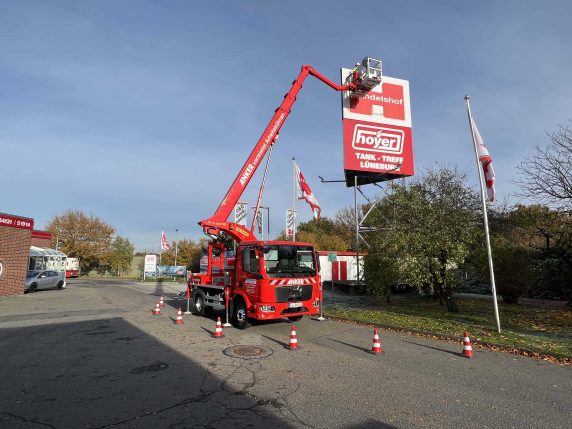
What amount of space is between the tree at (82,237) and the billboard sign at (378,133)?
5424cm

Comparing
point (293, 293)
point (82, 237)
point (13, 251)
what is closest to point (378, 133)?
point (293, 293)

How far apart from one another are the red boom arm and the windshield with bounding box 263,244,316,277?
10.2ft

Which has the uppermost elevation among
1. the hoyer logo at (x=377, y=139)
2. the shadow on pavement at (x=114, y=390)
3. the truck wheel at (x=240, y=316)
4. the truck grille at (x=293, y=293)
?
the hoyer logo at (x=377, y=139)

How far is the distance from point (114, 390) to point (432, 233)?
38.3 ft

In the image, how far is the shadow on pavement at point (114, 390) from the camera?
189 inches

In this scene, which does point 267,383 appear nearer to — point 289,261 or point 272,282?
point 272,282

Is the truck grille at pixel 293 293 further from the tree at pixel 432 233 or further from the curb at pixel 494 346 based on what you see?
the tree at pixel 432 233

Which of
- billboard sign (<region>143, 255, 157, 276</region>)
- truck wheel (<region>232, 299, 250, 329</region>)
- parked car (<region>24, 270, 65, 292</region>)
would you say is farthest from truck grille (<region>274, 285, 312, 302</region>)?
billboard sign (<region>143, 255, 157, 276</region>)

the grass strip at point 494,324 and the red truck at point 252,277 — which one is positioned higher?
the red truck at point 252,277

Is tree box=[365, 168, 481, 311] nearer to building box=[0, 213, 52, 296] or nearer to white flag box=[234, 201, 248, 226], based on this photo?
white flag box=[234, 201, 248, 226]

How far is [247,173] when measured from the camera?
621 inches

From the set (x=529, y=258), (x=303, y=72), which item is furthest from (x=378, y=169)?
(x=529, y=258)

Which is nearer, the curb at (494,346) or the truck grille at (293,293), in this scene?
the curb at (494,346)

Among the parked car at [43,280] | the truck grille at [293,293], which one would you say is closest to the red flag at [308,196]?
the truck grille at [293,293]
